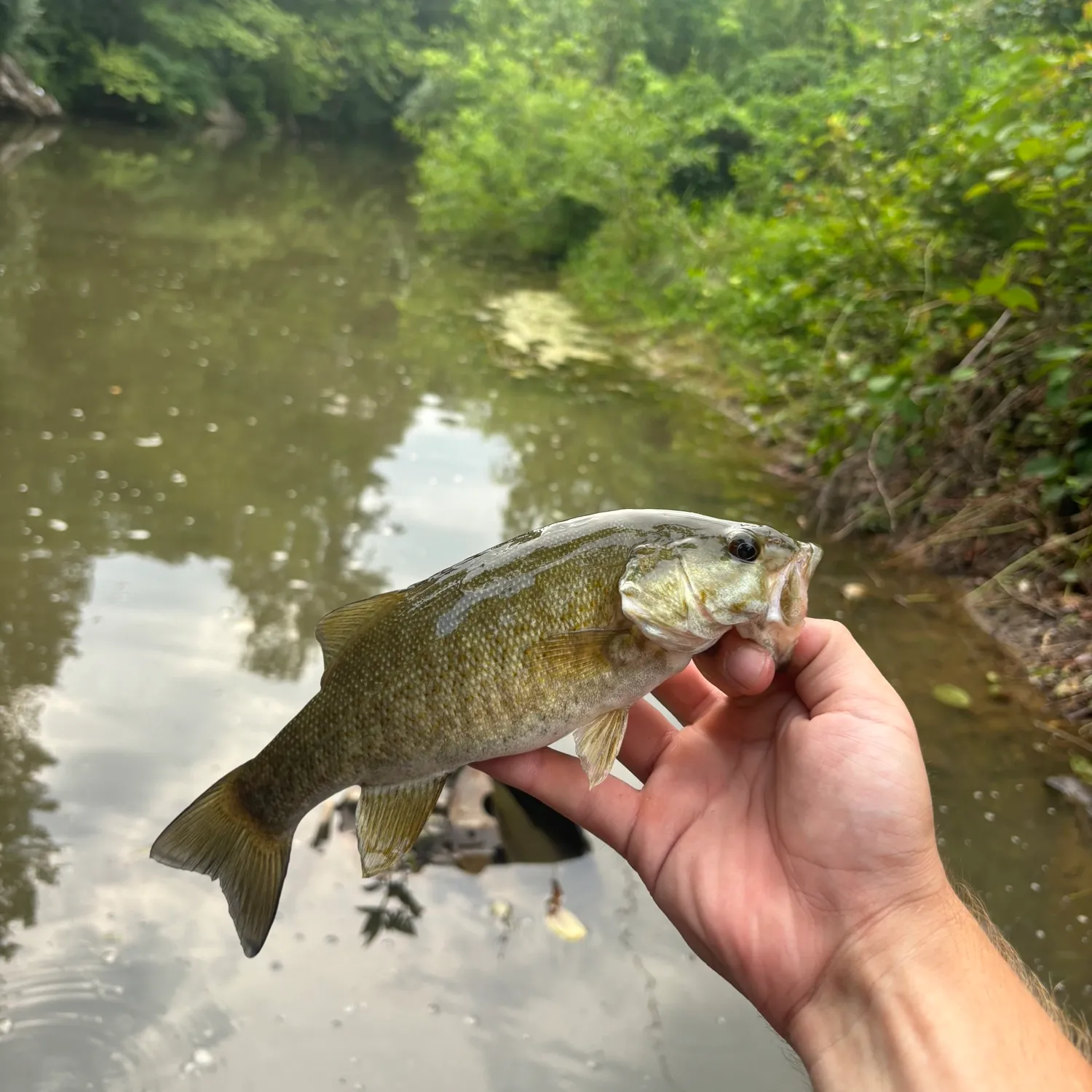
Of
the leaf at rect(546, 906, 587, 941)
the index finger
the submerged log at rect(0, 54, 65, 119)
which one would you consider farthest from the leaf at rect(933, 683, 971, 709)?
the submerged log at rect(0, 54, 65, 119)

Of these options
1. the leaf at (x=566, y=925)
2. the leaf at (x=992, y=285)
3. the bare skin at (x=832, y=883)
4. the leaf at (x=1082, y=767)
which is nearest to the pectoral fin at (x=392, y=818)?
the bare skin at (x=832, y=883)

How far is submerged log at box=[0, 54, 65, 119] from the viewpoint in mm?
24062

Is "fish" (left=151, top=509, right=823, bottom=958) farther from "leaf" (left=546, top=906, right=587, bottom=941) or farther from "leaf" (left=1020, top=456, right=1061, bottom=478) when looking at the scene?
"leaf" (left=1020, top=456, right=1061, bottom=478)

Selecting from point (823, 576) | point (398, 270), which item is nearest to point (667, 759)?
point (823, 576)

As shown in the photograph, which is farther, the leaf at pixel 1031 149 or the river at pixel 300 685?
the leaf at pixel 1031 149

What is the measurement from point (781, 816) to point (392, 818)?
3.02 feet

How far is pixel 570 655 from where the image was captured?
6.22 feet

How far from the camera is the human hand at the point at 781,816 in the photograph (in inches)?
71.4

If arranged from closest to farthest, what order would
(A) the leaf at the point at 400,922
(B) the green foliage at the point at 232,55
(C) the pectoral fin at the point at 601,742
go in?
(C) the pectoral fin at the point at 601,742, (A) the leaf at the point at 400,922, (B) the green foliage at the point at 232,55

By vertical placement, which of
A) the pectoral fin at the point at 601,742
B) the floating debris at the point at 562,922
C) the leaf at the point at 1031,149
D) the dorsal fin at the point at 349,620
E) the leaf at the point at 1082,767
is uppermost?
the leaf at the point at 1031,149

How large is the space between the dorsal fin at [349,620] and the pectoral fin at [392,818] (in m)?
0.33

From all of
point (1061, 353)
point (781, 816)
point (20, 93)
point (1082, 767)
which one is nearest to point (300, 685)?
point (781, 816)

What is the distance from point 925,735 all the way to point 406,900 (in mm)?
2664

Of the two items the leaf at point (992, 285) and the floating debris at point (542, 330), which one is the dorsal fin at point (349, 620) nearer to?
the leaf at point (992, 285)
